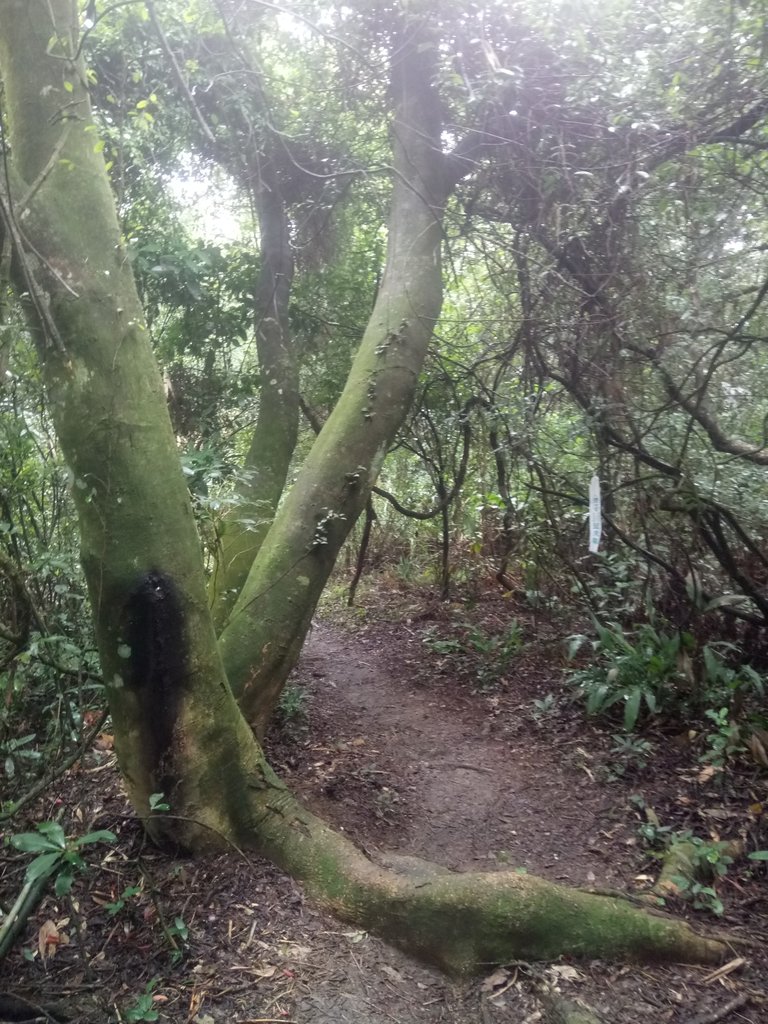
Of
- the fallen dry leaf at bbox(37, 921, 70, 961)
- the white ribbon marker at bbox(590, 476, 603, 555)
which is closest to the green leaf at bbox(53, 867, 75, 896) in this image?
the fallen dry leaf at bbox(37, 921, 70, 961)

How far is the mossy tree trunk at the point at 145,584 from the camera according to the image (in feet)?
9.25

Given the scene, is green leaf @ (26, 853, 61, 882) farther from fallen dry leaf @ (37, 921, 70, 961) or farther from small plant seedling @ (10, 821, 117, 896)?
fallen dry leaf @ (37, 921, 70, 961)

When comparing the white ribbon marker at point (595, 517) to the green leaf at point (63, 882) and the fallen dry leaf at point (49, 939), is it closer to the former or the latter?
the green leaf at point (63, 882)

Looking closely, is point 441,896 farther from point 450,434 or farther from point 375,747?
point 450,434

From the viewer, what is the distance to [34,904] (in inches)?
110

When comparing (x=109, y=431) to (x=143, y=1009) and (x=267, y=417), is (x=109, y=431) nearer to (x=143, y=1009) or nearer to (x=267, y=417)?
(x=143, y=1009)

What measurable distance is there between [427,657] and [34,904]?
435 centimetres

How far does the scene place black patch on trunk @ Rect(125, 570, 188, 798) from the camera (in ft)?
9.41

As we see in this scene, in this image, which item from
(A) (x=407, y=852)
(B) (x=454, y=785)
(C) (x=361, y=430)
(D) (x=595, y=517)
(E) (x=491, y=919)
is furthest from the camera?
(B) (x=454, y=785)

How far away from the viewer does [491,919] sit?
2.81 meters

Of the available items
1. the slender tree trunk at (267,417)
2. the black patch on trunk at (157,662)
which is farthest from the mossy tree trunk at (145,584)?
the slender tree trunk at (267,417)

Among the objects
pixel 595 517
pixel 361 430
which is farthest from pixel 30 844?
pixel 595 517

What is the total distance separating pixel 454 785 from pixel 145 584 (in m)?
2.53

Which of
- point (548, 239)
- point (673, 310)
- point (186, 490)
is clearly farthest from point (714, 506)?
point (186, 490)
